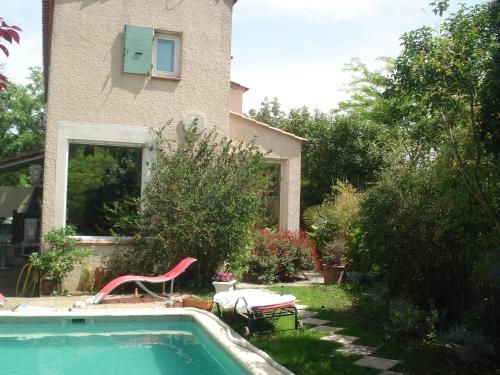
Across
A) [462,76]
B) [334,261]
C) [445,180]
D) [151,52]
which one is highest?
[151,52]

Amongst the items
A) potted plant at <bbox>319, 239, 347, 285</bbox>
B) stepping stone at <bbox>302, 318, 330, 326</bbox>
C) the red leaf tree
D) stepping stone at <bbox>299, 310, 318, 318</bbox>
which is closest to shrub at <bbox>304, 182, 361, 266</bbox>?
potted plant at <bbox>319, 239, 347, 285</bbox>

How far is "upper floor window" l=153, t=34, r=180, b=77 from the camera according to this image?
504 inches

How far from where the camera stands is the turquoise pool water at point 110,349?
740cm

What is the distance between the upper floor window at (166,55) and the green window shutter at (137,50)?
0.39m

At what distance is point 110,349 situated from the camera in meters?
8.34

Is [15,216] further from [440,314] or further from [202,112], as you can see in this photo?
[440,314]

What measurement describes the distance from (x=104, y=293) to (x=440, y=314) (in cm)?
602

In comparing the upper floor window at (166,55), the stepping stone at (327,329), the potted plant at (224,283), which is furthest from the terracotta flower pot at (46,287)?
the stepping stone at (327,329)

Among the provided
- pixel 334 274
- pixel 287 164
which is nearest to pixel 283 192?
pixel 287 164

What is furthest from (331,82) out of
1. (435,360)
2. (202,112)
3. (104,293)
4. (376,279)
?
(435,360)

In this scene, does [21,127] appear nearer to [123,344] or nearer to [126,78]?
[126,78]

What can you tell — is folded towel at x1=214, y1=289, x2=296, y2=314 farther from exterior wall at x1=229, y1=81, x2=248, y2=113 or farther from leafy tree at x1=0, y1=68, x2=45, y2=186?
leafy tree at x1=0, y1=68, x2=45, y2=186

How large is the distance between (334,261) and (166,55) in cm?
672

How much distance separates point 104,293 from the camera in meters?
9.90
